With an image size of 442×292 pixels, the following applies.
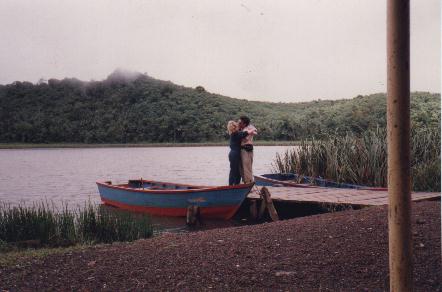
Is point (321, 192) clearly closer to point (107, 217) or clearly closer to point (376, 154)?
point (376, 154)

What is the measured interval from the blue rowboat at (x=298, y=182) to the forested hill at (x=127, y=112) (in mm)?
49427

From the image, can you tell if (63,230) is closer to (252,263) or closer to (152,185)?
(252,263)

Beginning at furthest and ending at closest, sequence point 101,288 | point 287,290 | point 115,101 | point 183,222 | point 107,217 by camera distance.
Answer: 1. point 115,101
2. point 183,222
3. point 107,217
4. point 101,288
5. point 287,290

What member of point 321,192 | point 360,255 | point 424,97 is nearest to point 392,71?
point 360,255

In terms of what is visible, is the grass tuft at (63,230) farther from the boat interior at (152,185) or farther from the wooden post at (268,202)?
the boat interior at (152,185)

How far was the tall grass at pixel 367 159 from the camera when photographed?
440 inches

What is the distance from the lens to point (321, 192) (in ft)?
36.2

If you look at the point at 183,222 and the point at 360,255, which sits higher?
the point at 360,255

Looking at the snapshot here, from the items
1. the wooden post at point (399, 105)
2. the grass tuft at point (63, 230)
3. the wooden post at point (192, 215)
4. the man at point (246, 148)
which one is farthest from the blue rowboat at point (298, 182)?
the wooden post at point (399, 105)

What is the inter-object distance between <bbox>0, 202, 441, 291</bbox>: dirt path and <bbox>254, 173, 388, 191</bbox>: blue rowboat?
542cm

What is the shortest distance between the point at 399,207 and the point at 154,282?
7.88ft

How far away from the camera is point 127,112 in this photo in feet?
240

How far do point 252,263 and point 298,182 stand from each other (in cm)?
891

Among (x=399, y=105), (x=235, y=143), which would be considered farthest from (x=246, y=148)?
(x=399, y=105)
